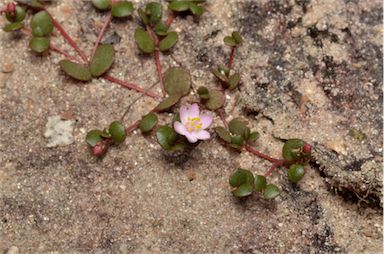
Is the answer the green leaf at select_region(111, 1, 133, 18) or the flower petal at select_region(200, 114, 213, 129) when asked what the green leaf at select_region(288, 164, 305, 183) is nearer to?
the flower petal at select_region(200, 114, 213, 129)

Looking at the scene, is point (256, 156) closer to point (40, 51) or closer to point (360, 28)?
point (360, 28)

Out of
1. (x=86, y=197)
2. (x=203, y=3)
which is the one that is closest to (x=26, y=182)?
(x=86, y=197)

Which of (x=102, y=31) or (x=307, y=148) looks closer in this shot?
(x=307, y=148)

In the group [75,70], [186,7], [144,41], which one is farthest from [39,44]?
[186,7]

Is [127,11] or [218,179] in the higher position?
[127,11]

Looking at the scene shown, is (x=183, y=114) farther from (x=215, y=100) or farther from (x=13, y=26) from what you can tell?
(x=13, y=26)

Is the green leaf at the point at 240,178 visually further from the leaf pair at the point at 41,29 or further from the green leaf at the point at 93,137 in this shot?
the leaf pair at the point at 41,29
